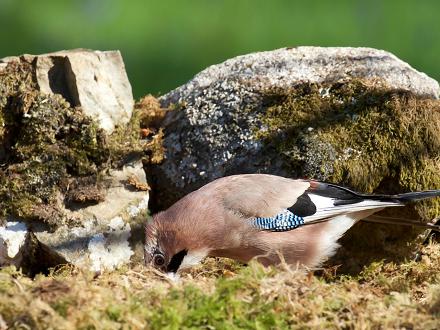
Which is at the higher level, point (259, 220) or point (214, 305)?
point (214, 305)

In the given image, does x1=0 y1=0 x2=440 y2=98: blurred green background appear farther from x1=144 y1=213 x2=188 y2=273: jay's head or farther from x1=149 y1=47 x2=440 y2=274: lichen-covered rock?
x1=144 y1=213 x2=188 y2=273: jay's head

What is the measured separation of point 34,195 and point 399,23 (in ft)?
18.0

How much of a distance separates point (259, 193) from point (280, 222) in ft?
0.75

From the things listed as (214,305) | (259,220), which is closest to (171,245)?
(259,220)

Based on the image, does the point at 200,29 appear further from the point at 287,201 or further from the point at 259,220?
the point at 259,220

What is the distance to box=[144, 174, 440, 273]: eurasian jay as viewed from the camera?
5.21 metres

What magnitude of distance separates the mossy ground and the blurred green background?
5301 mm

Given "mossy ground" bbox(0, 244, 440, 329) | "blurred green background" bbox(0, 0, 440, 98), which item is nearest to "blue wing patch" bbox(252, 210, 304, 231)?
"mossy ground" bbox(0, 244, 440, 329)

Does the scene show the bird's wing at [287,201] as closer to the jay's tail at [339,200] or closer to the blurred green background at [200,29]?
the jay's tail at [339,200]

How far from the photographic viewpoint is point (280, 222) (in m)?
5.40

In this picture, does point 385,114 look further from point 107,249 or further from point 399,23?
point 399,23

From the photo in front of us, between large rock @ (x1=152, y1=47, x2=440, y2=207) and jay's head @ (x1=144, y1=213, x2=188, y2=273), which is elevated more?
large rock @ (x1=152, y1=47, x2=440, y2=207)

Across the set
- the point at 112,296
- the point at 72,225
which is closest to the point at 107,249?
the point at 72,225

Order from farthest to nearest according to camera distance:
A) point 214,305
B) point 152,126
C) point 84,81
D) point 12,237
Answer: point 152,126, point 84,81, point 12,237, point 214,305
